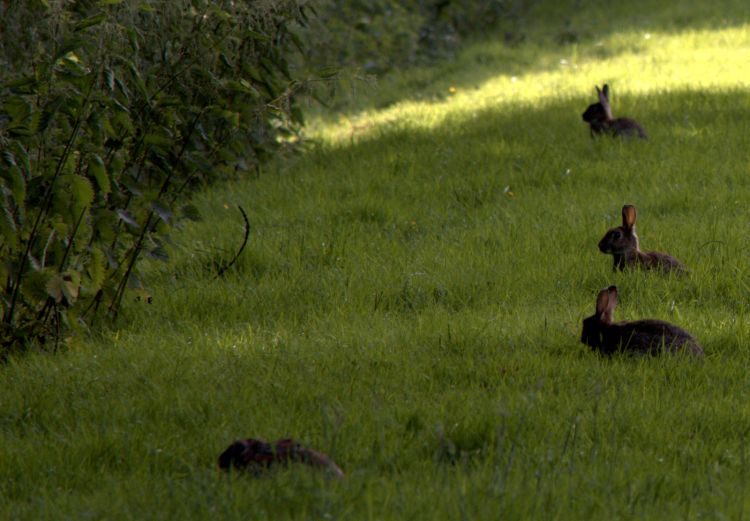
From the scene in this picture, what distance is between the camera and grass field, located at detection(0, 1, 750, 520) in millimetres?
3963

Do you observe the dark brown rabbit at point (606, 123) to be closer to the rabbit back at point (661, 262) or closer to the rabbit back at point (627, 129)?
the rabbit back at point (627, 129)

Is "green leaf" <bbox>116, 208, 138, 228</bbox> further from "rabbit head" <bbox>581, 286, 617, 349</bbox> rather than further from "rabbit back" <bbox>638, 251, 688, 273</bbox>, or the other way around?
"rabbit back" <bbox>638, 251, 688, 273</bbox>

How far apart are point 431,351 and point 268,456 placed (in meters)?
1.71

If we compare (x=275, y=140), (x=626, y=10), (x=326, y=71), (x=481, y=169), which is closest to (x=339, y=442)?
(x=326, y=71)

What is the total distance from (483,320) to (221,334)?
4.64ft

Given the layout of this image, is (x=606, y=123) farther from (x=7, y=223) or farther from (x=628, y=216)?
(x=7, y=223)

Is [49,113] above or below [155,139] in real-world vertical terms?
above

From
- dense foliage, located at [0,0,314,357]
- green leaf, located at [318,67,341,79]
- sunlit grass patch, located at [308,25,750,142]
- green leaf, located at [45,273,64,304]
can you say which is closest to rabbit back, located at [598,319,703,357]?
green leaf, located at [318,67,341,79]

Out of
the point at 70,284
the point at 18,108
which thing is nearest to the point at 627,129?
the point at 70,284

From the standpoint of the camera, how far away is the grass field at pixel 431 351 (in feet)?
13.0

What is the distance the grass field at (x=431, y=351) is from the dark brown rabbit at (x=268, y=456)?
63mm

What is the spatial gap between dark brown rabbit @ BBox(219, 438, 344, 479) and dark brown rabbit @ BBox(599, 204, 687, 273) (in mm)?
3233

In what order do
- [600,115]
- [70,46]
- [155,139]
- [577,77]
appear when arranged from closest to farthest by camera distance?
1. [70,46]
2. [155,139]
3. [600,115]
4. [577,77]

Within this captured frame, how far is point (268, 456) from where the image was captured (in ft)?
13.3
